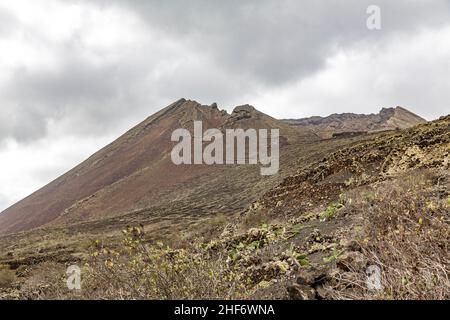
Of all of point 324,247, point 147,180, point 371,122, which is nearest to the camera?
point 324,247

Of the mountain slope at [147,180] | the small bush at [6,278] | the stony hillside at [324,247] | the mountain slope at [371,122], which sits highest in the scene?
the mountain slope at [371,122]

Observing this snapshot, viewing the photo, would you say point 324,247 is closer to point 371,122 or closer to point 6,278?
point 6,278

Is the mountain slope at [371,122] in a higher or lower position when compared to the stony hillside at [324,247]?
higher

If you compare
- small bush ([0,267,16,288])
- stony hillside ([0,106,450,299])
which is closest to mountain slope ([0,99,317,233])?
small bush ([0,267,16,288])

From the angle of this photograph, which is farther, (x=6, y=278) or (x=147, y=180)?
(x=147, y=180)

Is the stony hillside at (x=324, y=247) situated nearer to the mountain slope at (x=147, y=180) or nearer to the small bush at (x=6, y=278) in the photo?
the small bush at (x=6, y=278)

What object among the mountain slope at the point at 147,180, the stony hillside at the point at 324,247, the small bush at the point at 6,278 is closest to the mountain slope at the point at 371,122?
the mountain slope at the point at 147,180

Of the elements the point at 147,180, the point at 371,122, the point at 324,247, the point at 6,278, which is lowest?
the point at 6,278

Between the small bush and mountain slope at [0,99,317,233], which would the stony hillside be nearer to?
the small bush

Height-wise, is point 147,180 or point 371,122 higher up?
point 371,122

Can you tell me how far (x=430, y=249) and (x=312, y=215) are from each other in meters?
6.60

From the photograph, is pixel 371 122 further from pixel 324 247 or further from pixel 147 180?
pixel 324 247

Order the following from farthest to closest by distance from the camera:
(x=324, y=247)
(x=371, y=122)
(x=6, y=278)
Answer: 1. (x=371, y=122)
2. (x=6, y=278)
3. (x=324, y=247)

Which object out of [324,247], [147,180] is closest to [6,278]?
[324,247]
